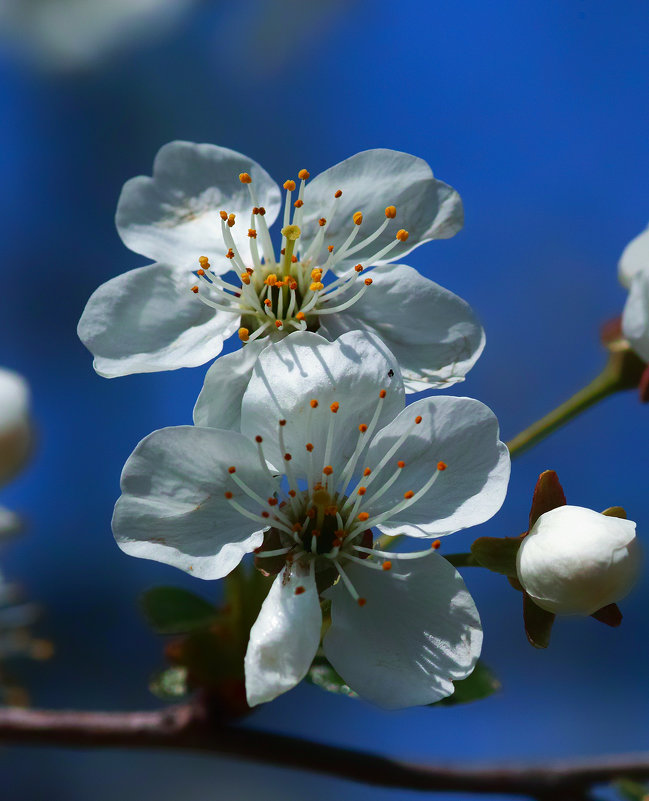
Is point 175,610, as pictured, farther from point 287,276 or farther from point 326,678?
point 287,276

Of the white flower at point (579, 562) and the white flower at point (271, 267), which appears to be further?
the white flower at point (271, 267)

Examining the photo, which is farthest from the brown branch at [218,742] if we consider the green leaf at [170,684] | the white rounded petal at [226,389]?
the white rounded petal at [226,389]

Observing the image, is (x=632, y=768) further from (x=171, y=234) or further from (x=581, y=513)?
(x=171, y=234)

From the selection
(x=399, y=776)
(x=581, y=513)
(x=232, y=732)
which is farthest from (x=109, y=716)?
(x=581, y=513)

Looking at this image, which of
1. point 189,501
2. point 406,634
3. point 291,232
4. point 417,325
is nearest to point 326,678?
point 406,634

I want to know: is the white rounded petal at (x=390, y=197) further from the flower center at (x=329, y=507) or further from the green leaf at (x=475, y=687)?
the green leaf at (x=475, y=687)

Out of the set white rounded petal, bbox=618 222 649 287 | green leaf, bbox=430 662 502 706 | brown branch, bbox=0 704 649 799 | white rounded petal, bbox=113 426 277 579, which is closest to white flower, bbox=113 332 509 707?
white rounded petal, bbox=113 426 277 579
